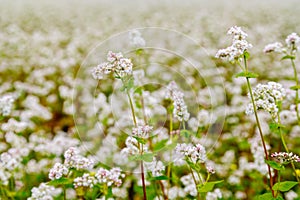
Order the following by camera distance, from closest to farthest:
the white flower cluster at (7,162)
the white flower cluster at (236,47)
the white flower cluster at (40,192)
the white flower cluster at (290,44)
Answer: the white flower cluster at (236,47), the white flower cluster at (290,44), the white flower cluster at (40,192), the white flower cluster at (7,162)

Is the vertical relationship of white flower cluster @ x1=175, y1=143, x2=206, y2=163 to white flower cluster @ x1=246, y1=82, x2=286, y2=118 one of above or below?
below

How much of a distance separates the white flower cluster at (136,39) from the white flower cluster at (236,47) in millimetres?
725

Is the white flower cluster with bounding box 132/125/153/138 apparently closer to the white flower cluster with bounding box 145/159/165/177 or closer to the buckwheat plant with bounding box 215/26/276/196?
the white flower cluster with bounding box 145/159/165/177

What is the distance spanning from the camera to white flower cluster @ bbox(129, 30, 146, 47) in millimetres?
2732

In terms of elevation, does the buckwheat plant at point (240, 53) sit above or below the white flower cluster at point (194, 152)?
above

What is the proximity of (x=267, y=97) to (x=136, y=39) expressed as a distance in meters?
0.93

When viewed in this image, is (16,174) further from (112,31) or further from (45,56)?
(112,31)

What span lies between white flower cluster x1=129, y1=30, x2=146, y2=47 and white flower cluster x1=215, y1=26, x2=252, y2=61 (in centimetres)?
72

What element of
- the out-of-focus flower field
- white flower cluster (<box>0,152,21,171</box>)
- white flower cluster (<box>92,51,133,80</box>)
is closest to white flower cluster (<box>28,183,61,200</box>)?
the out-of-focus flower field

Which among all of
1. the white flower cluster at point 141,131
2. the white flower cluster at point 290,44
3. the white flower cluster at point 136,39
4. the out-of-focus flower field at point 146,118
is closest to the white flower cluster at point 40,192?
the out-of-focus flower field at point 146,118

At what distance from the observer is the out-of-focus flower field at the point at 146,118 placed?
230 centimetres

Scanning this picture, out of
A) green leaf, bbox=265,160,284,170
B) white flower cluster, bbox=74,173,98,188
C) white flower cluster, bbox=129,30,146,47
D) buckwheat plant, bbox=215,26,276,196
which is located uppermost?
white flower cluster, bbox=129,30,146,47

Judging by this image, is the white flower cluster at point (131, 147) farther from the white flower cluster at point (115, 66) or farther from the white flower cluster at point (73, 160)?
the white flower cluster at point (115, 66)

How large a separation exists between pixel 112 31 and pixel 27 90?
16.1ft
